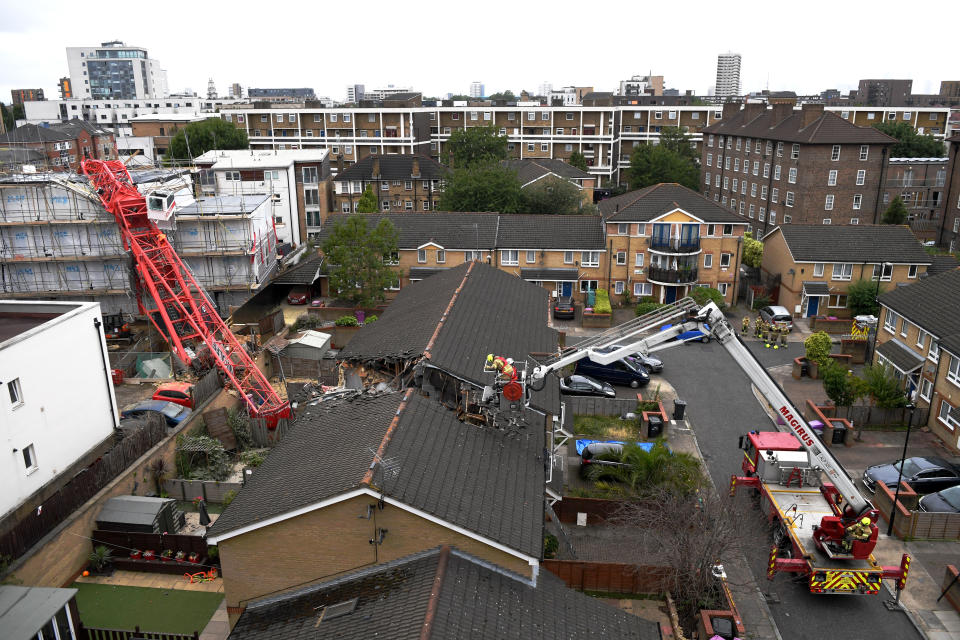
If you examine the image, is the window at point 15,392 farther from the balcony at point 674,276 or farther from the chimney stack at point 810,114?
the chimney stack at point 810,114

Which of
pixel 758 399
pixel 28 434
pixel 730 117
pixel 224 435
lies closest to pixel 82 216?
pixel 224 435

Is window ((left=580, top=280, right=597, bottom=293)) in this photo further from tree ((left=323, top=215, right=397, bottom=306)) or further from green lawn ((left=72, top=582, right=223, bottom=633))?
green lawn ((left=72, top=582, right=223, bottom=633))

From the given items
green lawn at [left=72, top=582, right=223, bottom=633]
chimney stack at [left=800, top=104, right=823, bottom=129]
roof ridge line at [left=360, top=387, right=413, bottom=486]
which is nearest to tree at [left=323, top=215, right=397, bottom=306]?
roof ridge line at [left=360, top=387, right=413, bottom=486]

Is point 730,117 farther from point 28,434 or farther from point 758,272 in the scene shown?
point 28,434

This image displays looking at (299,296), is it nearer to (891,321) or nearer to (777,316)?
(777,316)

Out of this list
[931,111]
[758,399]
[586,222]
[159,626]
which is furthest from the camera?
[931,111]

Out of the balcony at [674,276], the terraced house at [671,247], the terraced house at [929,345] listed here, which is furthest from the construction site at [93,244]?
the terraced house at [929,345]
